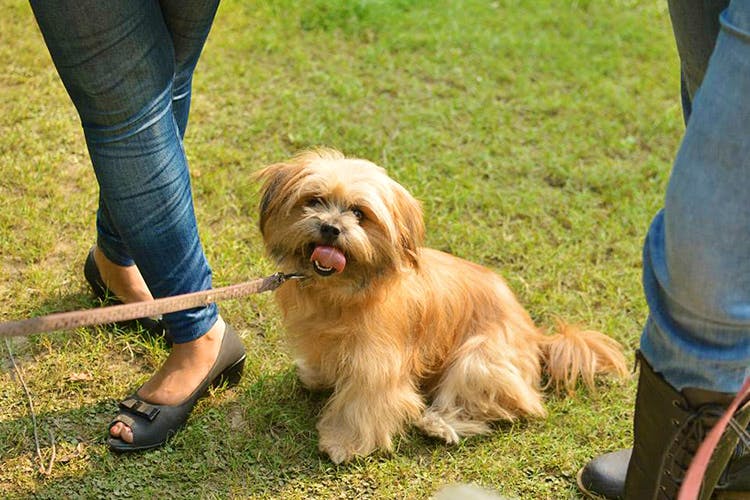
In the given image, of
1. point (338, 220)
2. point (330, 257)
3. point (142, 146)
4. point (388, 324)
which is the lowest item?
point (388, 324)

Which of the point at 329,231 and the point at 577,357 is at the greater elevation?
the point at 329,231

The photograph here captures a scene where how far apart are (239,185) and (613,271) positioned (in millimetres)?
1817

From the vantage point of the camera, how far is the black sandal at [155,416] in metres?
2.62

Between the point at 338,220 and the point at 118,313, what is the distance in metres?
0.80

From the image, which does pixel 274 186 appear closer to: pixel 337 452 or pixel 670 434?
pixel 337 452

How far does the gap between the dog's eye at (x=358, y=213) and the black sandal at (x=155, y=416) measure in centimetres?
67

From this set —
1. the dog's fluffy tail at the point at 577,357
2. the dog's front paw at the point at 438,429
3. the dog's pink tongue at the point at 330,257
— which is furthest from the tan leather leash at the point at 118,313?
the dog's fluffy tail at the point at 577,357

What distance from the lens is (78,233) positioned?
357 centimetres

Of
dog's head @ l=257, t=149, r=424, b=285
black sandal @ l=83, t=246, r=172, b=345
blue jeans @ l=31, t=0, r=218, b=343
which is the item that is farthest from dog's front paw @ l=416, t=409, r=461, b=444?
black sandal @ l=83, t=246, r=172, b=345

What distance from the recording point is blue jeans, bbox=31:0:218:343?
2105mm

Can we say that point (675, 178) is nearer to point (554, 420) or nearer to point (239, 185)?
point (554, 420)

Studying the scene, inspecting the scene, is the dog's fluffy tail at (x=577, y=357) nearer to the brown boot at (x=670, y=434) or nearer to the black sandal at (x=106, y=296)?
the brown boot at (x=670, y=434)

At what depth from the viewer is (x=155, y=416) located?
2.64 metres

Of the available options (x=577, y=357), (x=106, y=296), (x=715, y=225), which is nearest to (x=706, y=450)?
(x=715, y=225)
